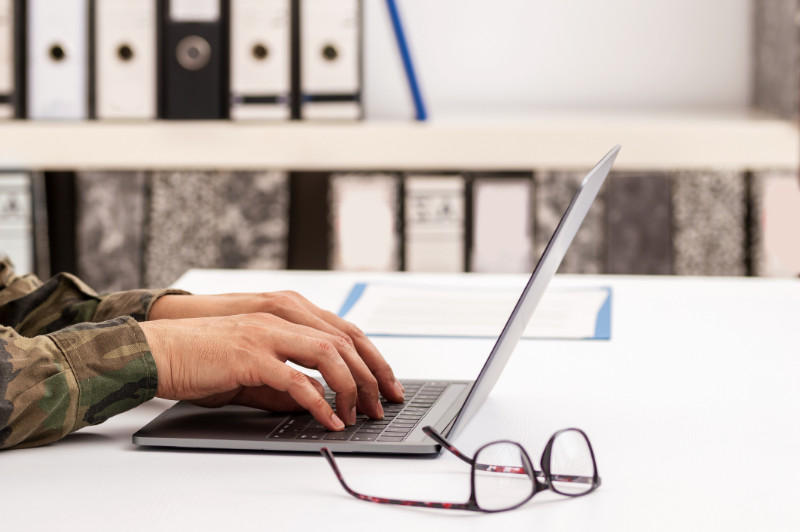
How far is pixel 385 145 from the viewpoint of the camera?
6.26 feet

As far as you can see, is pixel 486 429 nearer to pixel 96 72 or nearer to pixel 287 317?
pixel 287 317

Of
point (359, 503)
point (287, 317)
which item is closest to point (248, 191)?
point (287, 317)

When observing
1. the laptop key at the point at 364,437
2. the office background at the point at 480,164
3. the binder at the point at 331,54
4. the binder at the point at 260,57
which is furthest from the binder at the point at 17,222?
the laptop key at the point at 364,437

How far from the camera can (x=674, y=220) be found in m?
2.04

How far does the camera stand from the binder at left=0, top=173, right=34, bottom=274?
78.5 inches

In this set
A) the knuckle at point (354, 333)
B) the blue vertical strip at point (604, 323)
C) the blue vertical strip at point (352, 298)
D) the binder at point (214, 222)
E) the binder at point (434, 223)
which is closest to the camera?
the knuckle at point (354, 333)

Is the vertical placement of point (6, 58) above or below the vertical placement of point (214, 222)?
above

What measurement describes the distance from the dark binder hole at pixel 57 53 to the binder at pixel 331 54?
0.44 m

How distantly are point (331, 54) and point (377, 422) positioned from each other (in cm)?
124

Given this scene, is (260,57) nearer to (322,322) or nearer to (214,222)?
(214,222)

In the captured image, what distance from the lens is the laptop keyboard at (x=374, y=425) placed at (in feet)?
2.31

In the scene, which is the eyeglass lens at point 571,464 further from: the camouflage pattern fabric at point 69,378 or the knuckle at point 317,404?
the camouflage pattern fabric at point 69,378

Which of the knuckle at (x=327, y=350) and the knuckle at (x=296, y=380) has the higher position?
the knuckle at (x=327, y=350)

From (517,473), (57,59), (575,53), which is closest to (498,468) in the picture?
(517,473)
